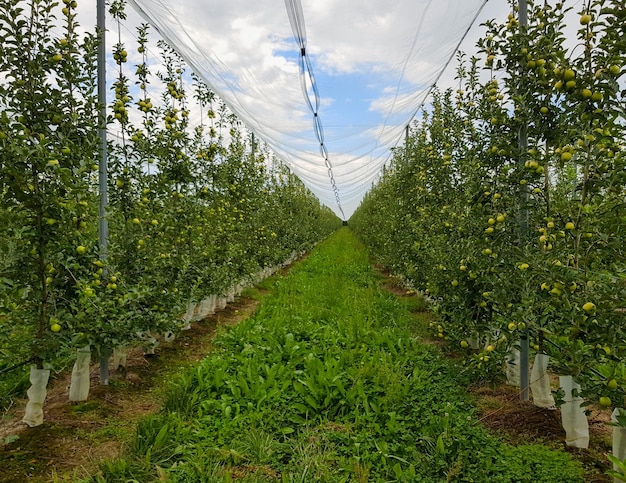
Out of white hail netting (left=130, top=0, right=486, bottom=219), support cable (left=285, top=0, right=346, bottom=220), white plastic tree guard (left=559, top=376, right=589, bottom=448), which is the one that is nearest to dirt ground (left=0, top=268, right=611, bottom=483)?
white plastic tree guard (left=559, top=376, right=589, bottom=448)

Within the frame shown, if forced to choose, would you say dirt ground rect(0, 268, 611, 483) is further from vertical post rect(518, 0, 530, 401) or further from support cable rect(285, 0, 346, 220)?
support cable rect(285, 0, 346, 220)

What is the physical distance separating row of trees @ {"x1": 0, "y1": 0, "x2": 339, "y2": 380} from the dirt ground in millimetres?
497

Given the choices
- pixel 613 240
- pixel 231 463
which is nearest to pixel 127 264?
pixel 231 463

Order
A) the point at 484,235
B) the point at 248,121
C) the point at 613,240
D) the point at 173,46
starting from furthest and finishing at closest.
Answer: the point at 248,121
the point at 173,46
the point at 484,235
the point at 613,240

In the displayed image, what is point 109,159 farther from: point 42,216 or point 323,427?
point 323,427

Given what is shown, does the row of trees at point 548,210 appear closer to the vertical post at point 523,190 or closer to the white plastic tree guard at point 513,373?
the vertical post at point 523,190

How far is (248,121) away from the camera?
24.8ft

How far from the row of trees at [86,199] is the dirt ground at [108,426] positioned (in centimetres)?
50

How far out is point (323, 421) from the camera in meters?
3.02

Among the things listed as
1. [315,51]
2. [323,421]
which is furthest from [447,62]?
[323,421]

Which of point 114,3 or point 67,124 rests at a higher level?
point 114,3

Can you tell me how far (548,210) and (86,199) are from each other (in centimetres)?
335

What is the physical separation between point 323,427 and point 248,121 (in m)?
6.01

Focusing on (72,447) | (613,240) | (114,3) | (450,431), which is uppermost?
(114,3)
